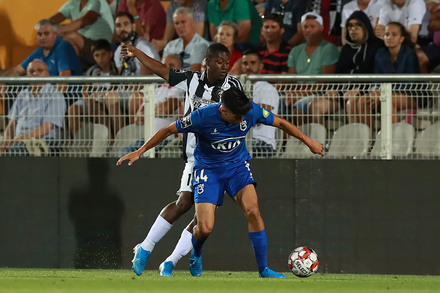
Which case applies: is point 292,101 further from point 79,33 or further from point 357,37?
point 79,33

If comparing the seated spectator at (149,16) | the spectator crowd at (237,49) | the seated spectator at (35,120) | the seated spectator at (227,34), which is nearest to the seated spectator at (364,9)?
the spectator crowd at (237,49)

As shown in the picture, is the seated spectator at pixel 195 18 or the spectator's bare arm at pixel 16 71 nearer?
the seated spectator at pixel 195 18

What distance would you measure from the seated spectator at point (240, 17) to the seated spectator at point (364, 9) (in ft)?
3.89

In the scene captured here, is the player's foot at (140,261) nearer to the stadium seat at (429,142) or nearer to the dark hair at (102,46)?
the stadium seat at (429,142)

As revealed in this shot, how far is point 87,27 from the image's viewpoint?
1350 centimetres

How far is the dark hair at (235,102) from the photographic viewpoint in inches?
322

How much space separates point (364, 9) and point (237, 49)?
180 centimetres

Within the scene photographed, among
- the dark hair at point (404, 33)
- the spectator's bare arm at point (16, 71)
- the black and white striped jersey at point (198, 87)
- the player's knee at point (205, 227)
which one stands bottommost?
the player's knee at point (205, 227)

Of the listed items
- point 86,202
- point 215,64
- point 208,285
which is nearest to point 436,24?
point 215,64

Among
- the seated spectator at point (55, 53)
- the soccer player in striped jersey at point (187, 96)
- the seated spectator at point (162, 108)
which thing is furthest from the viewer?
the seated spectator at point (55, 53)

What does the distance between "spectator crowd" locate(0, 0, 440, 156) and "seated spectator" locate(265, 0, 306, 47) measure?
0.01 meters

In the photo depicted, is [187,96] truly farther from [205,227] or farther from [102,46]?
[102,46]

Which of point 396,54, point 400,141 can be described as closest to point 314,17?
point 396,54

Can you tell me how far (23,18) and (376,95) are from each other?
649cm
